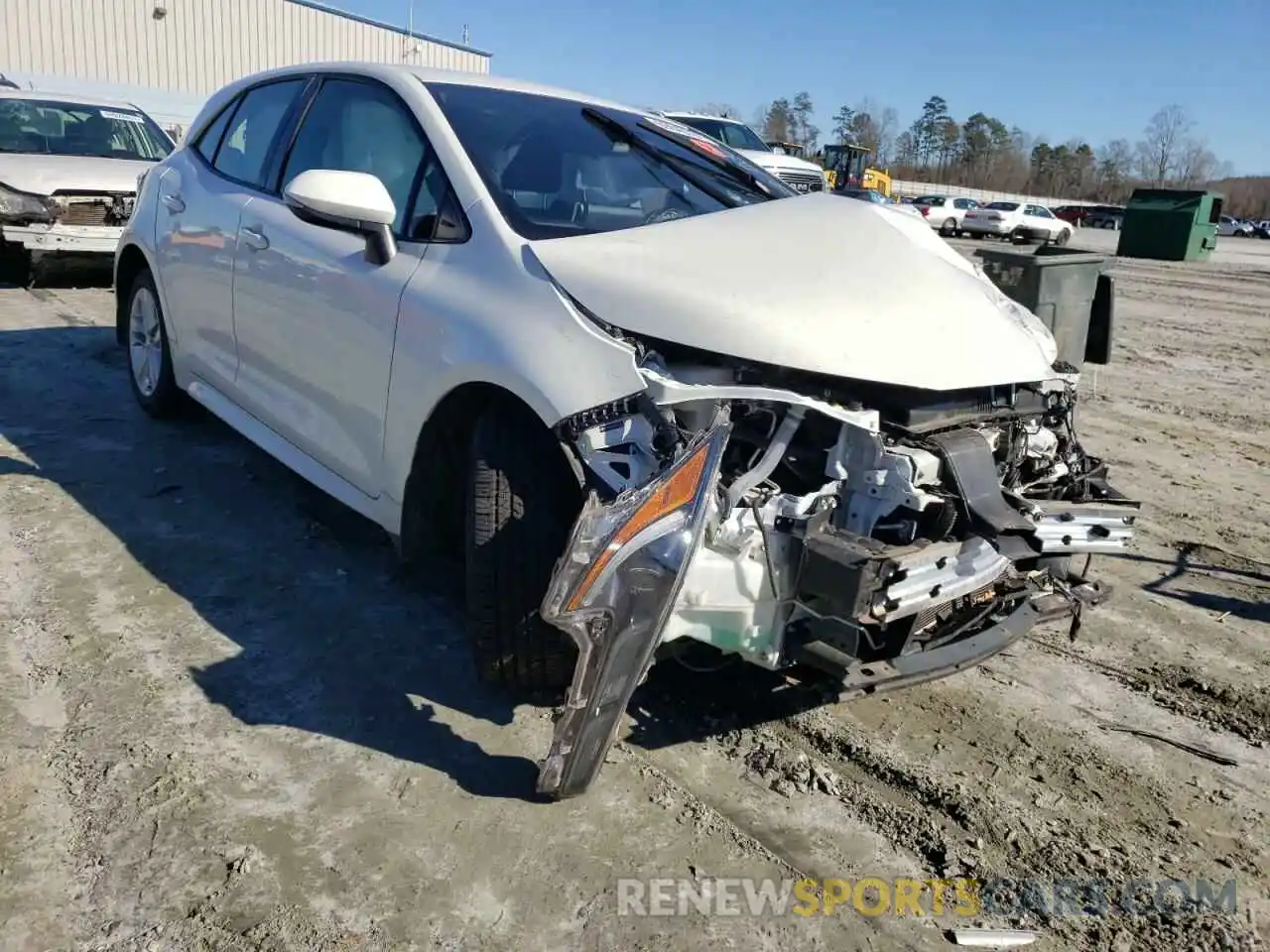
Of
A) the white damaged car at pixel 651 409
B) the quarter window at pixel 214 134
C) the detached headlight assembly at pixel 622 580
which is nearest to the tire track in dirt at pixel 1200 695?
the white damaged car at pixel 651 409

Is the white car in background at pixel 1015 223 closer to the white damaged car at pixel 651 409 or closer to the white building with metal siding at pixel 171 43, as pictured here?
the white building with metal siding at pixel 171 43

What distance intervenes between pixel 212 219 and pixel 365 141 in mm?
1144

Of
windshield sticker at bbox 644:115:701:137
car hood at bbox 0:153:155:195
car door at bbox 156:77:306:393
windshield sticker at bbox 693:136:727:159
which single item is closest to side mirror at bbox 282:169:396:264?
car door at bbox 156:77:306:393

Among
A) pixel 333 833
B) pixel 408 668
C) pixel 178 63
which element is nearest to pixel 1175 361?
pixel 408 668

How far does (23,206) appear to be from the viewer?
8.87 metres

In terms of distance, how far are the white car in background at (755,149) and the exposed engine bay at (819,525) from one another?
45.6ft

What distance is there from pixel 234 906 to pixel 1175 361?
32.7 feet

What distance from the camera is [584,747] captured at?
96.7 inches

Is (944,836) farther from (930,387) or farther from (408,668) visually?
(408,668)

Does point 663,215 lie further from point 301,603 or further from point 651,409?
point 301,603

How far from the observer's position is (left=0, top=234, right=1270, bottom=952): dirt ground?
7.43 feet

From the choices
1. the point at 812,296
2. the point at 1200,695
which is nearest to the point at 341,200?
the point at 812,296

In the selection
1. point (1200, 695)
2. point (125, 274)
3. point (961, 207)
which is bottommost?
point (1200, 695)

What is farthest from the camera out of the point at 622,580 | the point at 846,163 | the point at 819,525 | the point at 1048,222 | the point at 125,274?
the point at 846,163
